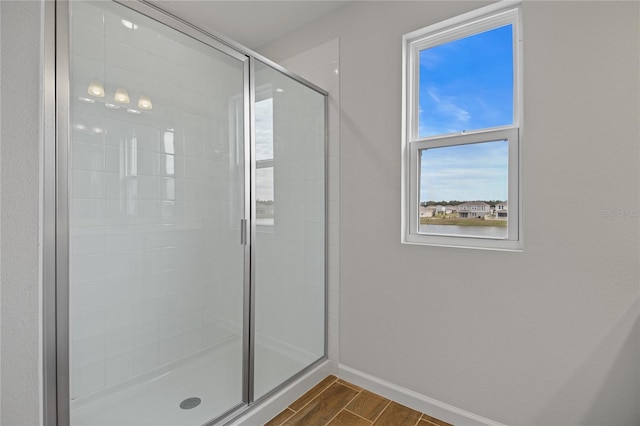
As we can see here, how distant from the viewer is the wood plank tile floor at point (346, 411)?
1.73 metres

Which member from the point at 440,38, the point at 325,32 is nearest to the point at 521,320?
the point at 440,38

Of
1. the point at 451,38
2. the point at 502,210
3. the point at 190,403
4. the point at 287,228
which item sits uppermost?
the point at 451,38

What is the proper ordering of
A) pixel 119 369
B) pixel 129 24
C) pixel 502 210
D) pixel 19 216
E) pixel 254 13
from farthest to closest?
pixel 254 13, pixel 502 210, pixel 119 369, pixel 129 24, pixel 19 216

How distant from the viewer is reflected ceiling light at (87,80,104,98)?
1272 mm

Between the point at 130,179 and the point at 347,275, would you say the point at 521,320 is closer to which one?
the point at 347,275

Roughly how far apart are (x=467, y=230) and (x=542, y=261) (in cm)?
39

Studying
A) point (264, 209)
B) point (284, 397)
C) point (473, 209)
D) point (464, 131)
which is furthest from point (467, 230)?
point (284, 397)

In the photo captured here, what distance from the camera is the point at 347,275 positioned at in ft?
7.06

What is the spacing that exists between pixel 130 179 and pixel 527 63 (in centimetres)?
199

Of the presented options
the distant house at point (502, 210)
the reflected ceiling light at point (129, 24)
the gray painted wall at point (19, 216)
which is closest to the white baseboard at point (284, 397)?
the gray painted wall at point (19, 216)

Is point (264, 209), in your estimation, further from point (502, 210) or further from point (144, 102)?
point (502, 210)

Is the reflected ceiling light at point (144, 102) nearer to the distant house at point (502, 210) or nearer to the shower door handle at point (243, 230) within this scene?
the shower door handle at point (243, 230)

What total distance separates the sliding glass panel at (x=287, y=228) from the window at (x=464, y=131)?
61 centimetres

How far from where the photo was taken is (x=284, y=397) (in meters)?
1.85
